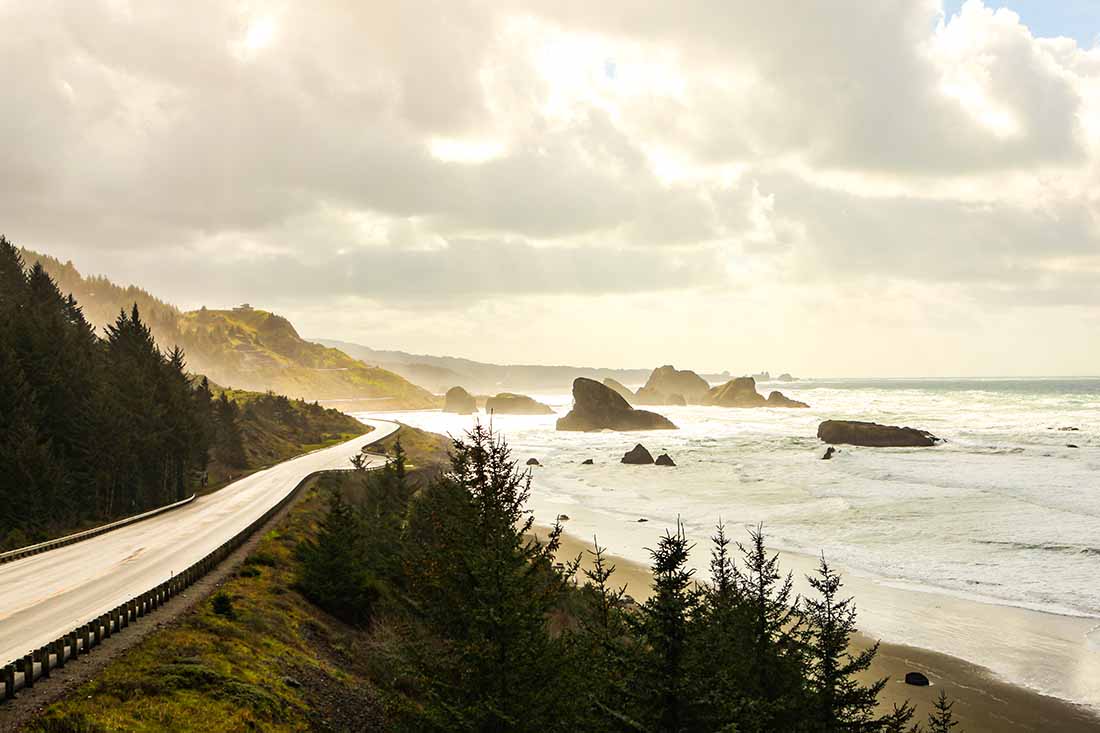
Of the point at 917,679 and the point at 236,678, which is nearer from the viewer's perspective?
the point at 236,678

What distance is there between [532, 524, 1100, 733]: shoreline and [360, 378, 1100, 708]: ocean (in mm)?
958

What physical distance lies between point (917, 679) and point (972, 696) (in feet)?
5.44

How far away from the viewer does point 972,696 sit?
864 inches

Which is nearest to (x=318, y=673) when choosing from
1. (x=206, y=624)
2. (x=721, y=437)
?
(x=206, y=624)

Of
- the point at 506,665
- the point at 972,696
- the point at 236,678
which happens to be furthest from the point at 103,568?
the point at 972,696

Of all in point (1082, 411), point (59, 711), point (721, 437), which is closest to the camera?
point (59, 711)

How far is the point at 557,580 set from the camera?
1367 centimetres

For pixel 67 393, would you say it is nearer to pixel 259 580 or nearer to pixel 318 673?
pixel 259 580

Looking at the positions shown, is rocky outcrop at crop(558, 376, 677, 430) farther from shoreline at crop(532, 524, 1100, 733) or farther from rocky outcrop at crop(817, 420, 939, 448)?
shoreline at crop(532, 524, 1100, 733)

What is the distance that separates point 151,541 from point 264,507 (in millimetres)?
10360

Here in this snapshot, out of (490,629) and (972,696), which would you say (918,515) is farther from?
(490,629)

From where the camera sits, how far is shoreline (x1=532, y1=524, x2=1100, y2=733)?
2019cm

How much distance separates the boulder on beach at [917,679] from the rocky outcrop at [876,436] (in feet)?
238

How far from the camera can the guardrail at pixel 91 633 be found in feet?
46.4
